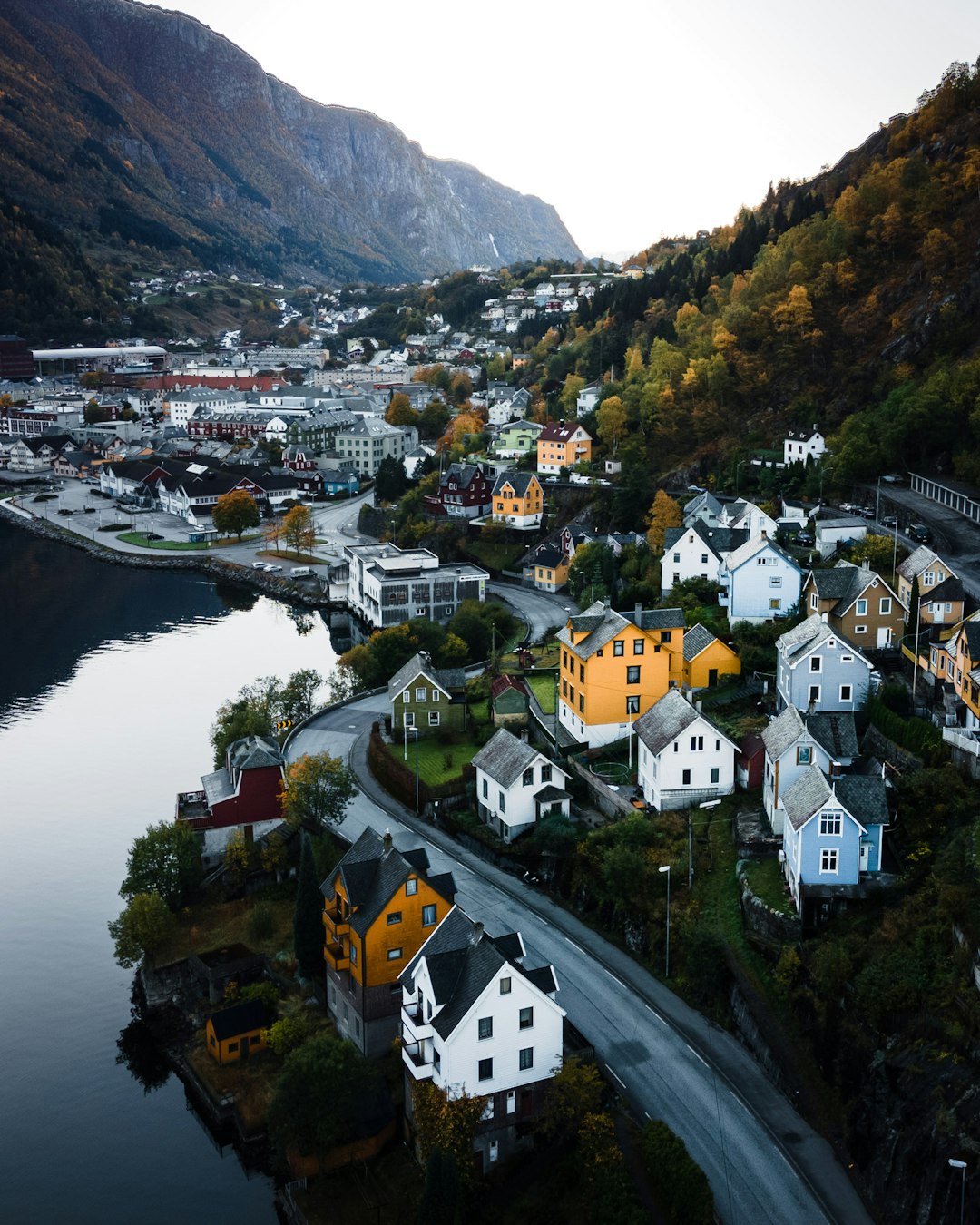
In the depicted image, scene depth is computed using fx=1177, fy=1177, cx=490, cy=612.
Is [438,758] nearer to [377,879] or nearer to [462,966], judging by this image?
[377,879]

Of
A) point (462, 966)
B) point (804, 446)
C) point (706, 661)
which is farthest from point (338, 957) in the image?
point (804, 446)

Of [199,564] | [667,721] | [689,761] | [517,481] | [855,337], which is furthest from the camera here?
[199,564]

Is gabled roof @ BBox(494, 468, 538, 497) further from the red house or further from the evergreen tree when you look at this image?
the evergreen tree

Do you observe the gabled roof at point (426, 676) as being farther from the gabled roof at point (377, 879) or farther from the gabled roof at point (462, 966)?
the gabled roof at point (462, 966)

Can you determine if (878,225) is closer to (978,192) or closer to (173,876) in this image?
(978,192)

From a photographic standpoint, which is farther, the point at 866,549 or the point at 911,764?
the point at 866,549

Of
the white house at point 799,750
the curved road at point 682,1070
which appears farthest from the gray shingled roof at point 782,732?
the curved road at point 682,1070

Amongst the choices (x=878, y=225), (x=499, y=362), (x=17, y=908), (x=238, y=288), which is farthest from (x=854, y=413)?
(x=238, y=288)
